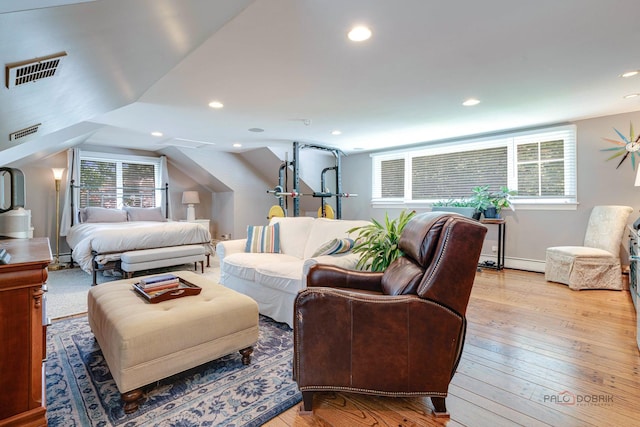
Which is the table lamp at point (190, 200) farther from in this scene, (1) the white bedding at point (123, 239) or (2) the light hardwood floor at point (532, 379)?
(2) the light hardwood floor at point (532, 379)

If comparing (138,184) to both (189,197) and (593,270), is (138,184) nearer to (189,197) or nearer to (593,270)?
(189,197)

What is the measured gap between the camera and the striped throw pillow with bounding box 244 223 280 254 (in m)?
3.38

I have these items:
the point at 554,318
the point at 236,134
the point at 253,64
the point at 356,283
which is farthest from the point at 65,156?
the point at 554,318

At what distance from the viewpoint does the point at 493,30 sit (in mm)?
1944

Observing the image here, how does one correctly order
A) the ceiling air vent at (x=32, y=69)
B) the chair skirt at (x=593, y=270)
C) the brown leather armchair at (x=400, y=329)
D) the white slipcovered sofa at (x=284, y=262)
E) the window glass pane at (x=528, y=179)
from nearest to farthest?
the ceiling air vent at (x=32, y=69)
the brown leather armchair at (x=400, y=329)
the white slipcovered sofa at (x=284, y=262)
the chair skirt at (x=593, y=270)
the window glass pane at (x=528, y=179)

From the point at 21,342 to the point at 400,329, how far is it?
1.68m

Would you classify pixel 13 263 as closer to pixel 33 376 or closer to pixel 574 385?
pixel 33 376

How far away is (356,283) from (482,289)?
244 cm

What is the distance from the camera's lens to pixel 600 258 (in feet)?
11.7

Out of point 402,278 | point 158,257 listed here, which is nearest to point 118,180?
point 158,257

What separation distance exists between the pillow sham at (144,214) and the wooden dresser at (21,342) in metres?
4.94

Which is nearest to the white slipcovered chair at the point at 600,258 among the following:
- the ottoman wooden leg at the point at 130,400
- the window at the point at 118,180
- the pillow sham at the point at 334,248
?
the pillow sham at the point at 334,248

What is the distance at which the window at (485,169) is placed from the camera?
433 cm

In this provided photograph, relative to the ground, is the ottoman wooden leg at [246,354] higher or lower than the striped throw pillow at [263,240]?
lower
